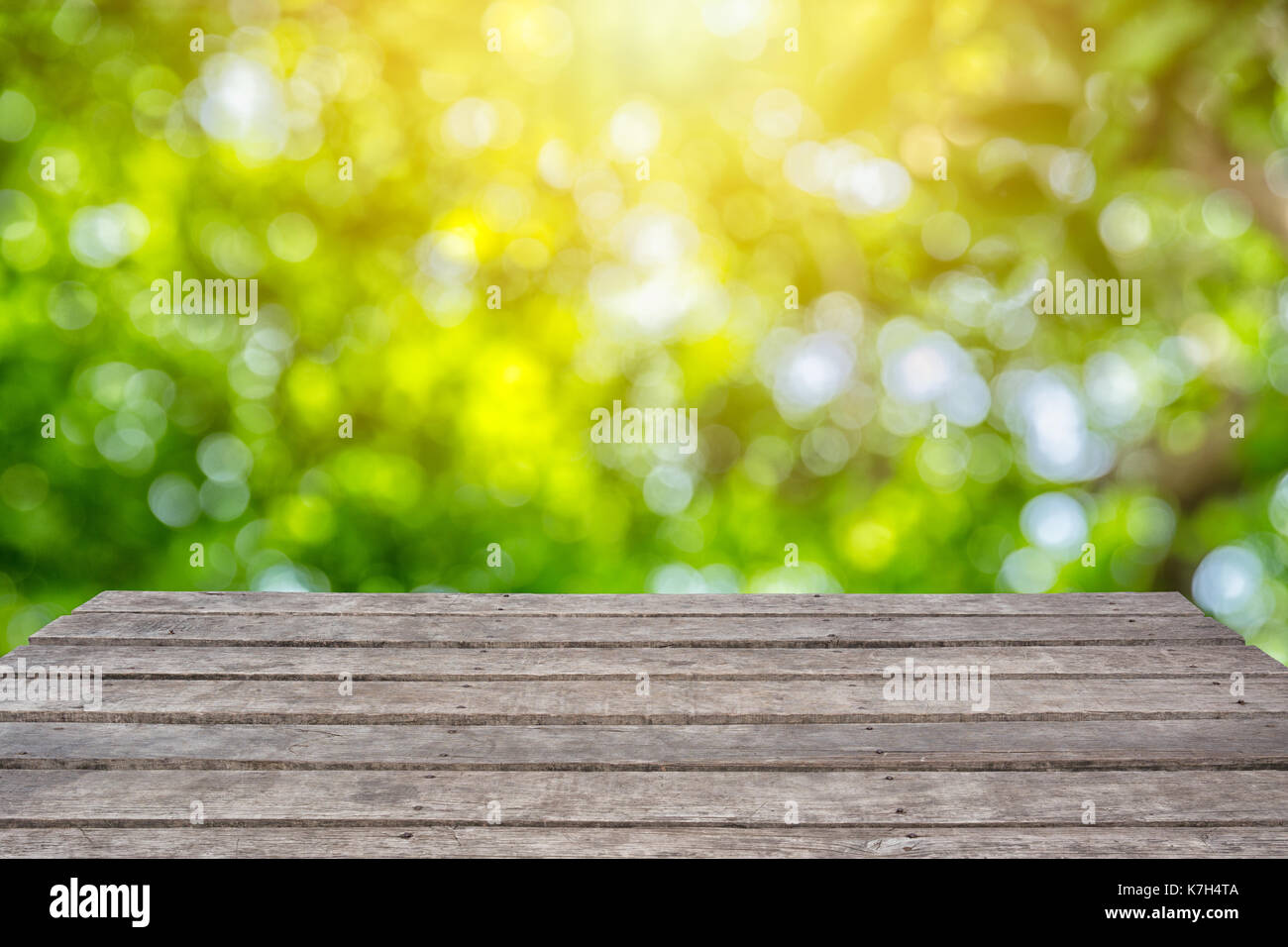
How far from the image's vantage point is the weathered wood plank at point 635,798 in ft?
5.05

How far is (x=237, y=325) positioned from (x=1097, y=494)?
7.56 feet

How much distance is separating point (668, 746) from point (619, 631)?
678 mm

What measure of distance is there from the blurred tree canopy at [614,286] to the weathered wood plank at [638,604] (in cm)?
60

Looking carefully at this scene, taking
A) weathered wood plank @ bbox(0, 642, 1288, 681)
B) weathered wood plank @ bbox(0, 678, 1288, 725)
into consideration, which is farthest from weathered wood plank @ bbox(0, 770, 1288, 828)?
weathered wood plank @ bbox(0, 642, 1288, 681)

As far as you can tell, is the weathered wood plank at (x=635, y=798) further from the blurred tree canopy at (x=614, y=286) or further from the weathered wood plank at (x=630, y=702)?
the blurred tree canopy at (x=614, y=286)

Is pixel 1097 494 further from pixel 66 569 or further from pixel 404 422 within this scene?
pixel 66 569

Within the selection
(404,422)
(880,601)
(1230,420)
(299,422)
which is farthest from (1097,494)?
(299,422)

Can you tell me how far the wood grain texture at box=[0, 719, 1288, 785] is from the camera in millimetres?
1727

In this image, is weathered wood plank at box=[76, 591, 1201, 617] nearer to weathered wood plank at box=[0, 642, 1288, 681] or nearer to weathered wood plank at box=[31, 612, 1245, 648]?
weathered wood plank at box=[31, 612, 1245, 648]

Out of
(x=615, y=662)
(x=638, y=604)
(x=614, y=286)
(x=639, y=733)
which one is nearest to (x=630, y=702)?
(x=639, y=733)

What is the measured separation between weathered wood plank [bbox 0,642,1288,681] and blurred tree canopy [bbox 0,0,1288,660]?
40.5 inches

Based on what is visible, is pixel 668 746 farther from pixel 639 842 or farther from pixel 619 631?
pixel 619 631

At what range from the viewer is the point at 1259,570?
3.33 metres

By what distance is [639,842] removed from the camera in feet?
4.84
